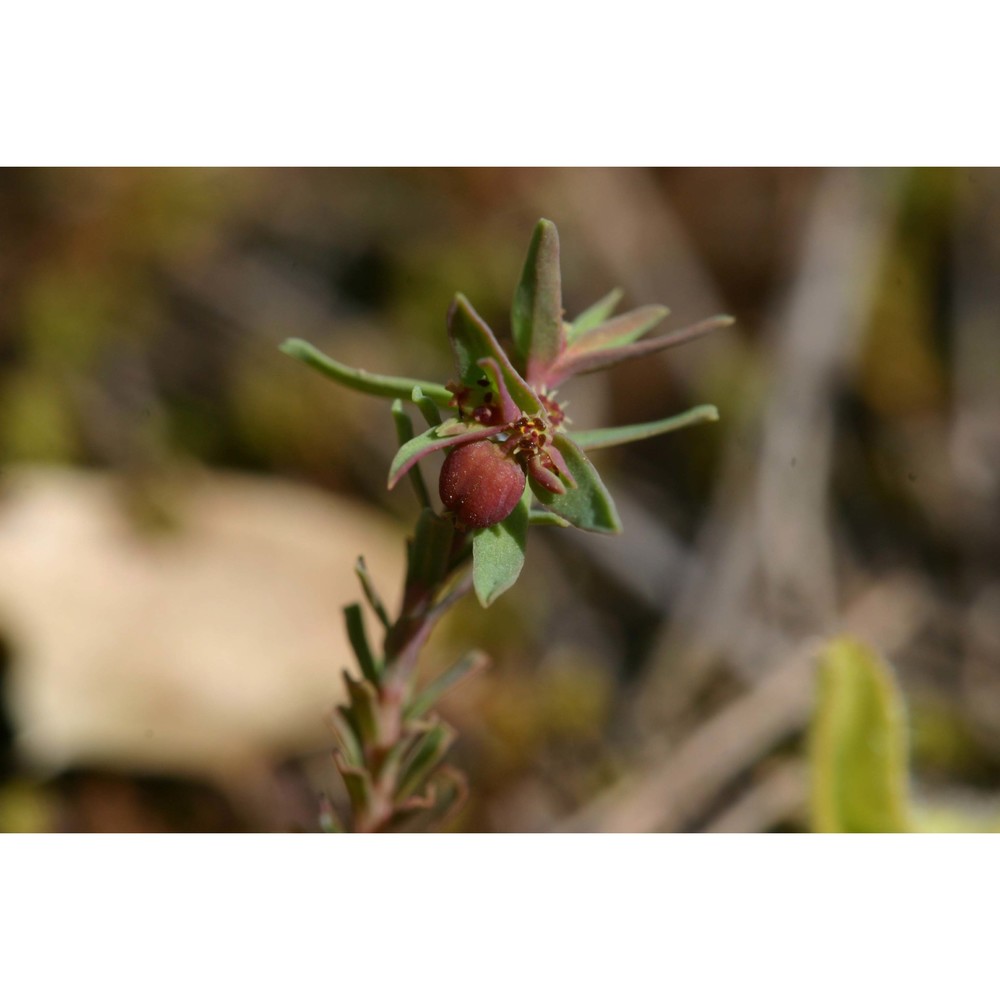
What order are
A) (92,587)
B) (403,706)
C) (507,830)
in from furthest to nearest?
(92,587)
(507,830)
(403,706)

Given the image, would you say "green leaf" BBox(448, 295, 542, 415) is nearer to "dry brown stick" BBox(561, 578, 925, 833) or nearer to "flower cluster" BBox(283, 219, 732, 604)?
"flower cluster" BBox(283, 219, 732, 604)

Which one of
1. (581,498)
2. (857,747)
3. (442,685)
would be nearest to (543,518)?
(581,498)

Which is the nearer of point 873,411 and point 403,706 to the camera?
point 403,706

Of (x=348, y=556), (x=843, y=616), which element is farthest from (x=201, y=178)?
(x=843, y=616)

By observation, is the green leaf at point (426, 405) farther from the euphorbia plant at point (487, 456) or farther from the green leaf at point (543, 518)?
the green leaf at point (543, 518)
